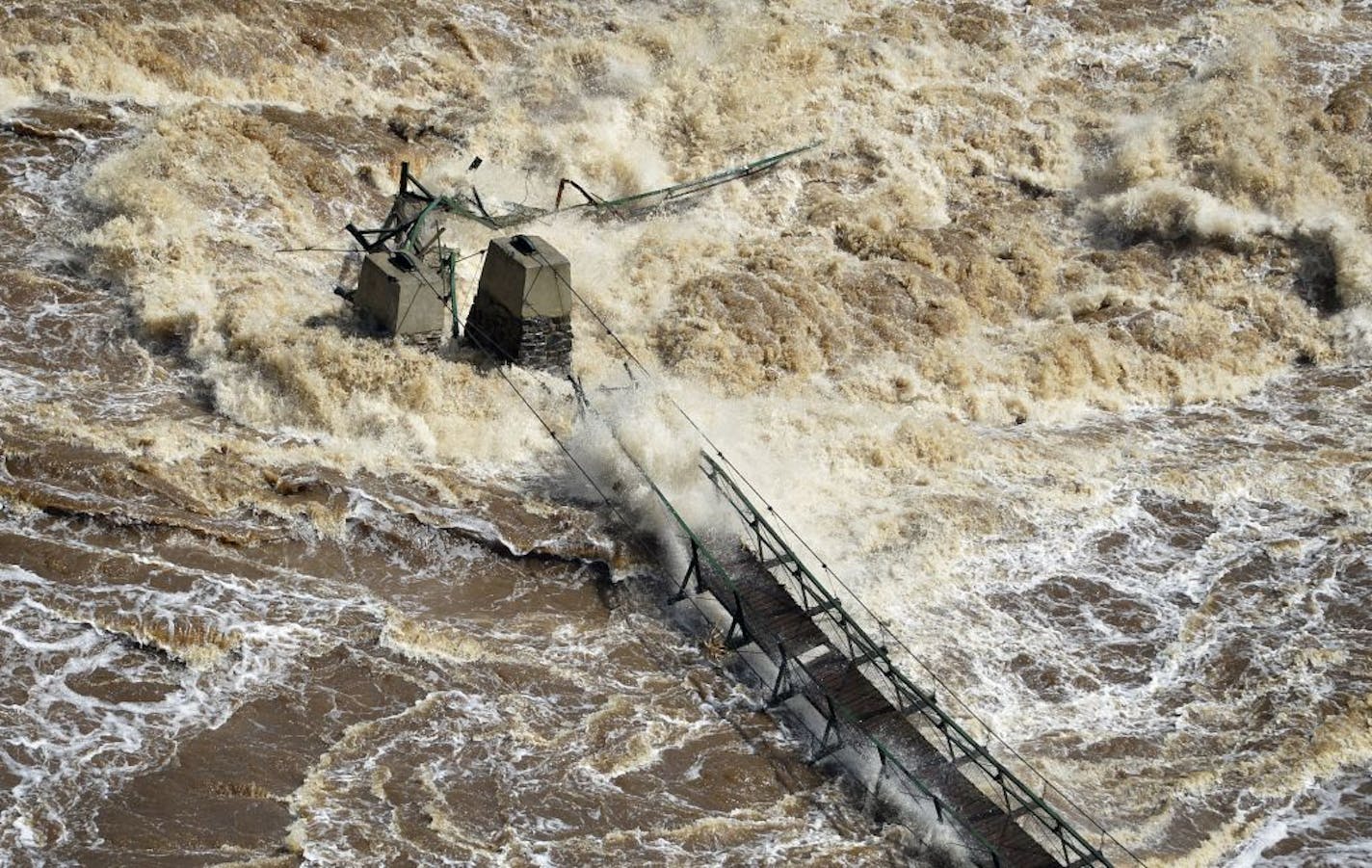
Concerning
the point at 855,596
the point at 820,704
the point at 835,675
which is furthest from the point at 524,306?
the point at 820,704

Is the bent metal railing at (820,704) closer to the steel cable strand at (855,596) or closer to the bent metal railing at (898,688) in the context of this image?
the bent metal railing at (898,688)

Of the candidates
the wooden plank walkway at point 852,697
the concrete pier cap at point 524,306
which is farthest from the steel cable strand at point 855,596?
the wooden plank walkway at point 852,697

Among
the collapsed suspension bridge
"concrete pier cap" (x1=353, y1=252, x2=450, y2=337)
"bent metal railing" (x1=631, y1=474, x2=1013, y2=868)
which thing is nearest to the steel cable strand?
the collapsed suspension bridge

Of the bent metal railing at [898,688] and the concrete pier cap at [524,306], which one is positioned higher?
the concrete pier cap at [524,306]

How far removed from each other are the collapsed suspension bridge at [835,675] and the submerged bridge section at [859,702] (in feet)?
0.05

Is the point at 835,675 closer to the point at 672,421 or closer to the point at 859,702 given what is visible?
the point at 859,702

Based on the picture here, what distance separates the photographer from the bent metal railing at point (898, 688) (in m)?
13.9

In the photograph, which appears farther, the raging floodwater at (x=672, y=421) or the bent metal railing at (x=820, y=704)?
the bent metal railing at (x=820, y=704)

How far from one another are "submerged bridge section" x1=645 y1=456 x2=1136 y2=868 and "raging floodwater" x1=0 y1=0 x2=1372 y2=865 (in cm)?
50

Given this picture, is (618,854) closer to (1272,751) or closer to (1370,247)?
(1272,751)

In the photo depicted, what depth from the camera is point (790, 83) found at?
2486 cm

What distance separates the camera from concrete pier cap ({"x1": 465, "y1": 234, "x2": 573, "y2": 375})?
1817cm

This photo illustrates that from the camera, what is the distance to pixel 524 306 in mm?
18172

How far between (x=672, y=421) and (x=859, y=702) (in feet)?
14.9
